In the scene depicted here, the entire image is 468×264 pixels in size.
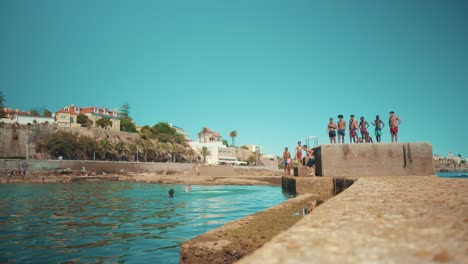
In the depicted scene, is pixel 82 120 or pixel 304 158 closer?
pixel 304 158

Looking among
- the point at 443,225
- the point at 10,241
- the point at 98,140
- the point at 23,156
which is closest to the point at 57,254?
the point at 10,241

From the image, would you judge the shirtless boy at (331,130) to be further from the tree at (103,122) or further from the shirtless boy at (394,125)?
the tree at (103,122)

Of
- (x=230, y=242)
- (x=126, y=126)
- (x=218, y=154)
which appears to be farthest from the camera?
(x=126, y=126)

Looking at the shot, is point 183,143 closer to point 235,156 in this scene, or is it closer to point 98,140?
point 235,156

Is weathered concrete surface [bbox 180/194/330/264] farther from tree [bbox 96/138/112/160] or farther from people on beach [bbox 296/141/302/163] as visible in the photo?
tree [bbox 96/138/112/160]

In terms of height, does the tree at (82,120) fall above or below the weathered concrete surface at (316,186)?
above

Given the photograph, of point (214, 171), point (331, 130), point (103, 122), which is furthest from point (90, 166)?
point (331, 130)

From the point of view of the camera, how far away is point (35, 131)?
7194cm

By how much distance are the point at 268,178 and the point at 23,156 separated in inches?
2427

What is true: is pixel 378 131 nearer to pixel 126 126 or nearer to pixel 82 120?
pixel 82 120

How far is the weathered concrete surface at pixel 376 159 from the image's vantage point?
11.1 metres

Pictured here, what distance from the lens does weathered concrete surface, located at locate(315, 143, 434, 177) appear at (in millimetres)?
11070

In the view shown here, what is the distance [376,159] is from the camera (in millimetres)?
11438

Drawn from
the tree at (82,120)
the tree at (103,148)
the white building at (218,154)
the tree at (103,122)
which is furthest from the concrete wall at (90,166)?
the tree at (103,122)
